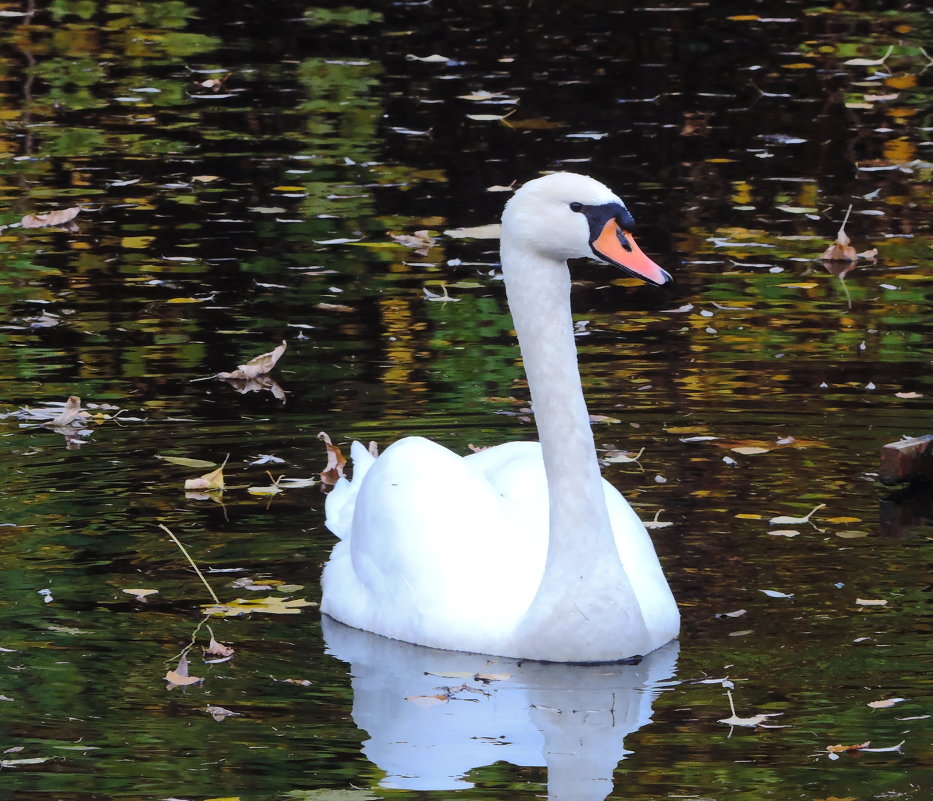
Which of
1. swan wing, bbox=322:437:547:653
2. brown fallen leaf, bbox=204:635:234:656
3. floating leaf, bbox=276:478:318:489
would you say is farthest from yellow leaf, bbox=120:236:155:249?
brown fallen leaf, bbox=204:635:234:656

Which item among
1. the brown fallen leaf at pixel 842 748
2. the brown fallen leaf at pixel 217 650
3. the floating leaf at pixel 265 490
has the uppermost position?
the brown fallen leaf at pixel 842 748

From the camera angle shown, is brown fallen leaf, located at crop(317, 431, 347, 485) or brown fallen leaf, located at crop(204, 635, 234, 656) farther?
brown fallen leaf, located at crop(317, 431, 347, 485)

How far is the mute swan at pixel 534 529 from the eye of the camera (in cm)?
623

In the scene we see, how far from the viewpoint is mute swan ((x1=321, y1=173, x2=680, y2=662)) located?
623 cm

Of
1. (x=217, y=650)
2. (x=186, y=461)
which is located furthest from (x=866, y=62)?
(x=217, y=650)

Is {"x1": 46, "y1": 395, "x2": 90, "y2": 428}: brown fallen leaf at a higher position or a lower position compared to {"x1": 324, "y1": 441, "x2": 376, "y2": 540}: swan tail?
lower

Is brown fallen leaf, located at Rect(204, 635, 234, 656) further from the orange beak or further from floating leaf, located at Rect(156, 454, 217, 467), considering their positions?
floating leaf, located at Rect(156, 454, 217, 467)

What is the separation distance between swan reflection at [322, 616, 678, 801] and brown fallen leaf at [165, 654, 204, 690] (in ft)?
1.57

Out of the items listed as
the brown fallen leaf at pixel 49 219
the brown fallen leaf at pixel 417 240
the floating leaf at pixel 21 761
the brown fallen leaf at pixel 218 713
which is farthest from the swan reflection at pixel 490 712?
the brown fallen leaf at pixel 49 219

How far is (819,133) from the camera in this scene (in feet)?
48.1

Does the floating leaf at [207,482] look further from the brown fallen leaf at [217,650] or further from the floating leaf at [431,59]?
the floating leaf at [431,59]

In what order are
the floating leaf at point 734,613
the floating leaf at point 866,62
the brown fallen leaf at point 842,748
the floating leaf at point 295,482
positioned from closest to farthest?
the brown fallen leaf at point 842,748
the floating leaf at point 734,613
the floating leaf at point 295,482
the floating leaf at point 866,62

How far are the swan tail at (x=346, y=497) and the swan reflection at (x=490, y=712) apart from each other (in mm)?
722

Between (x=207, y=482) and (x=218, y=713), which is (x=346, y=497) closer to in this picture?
(x=207, y=482)
